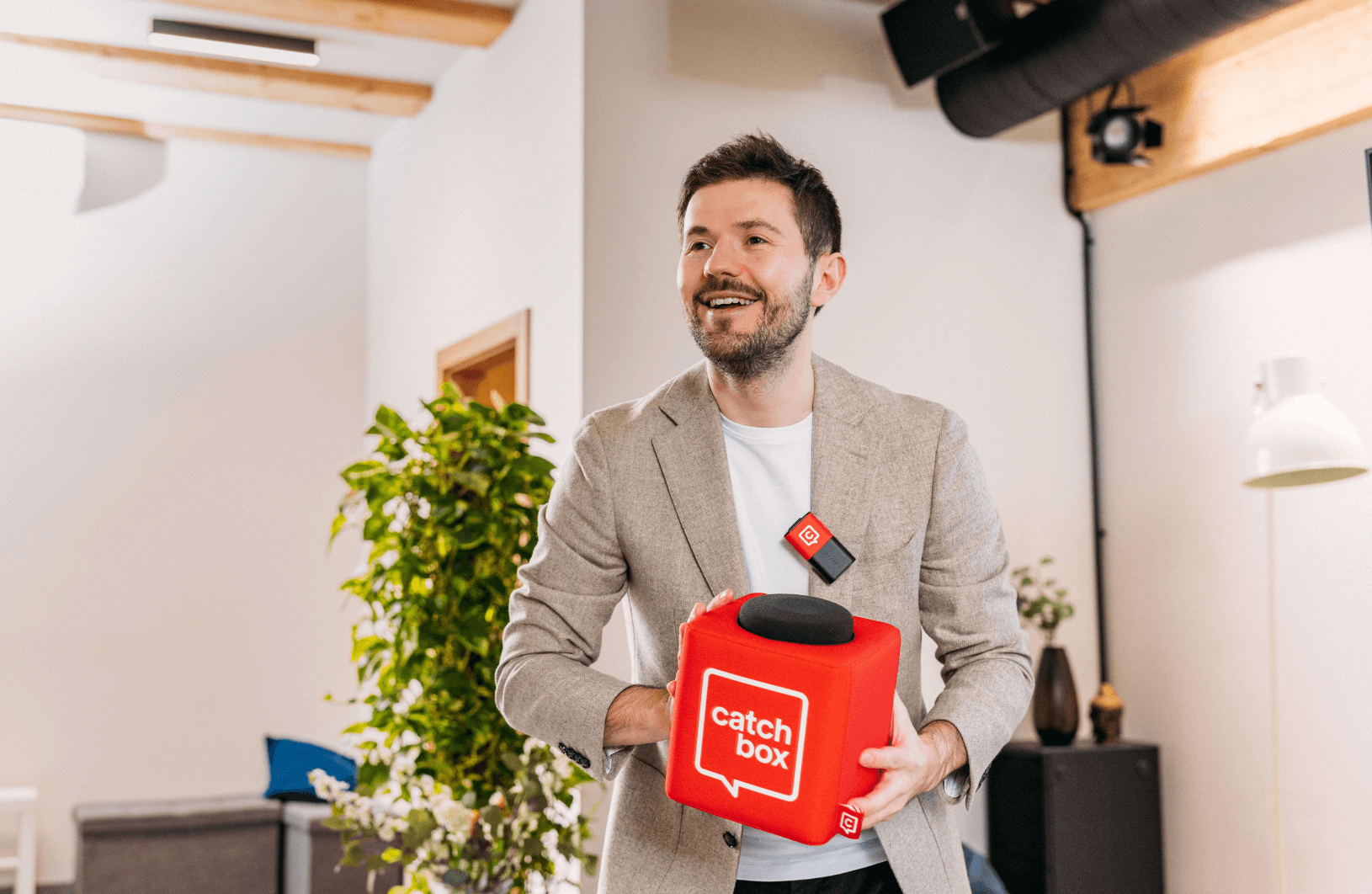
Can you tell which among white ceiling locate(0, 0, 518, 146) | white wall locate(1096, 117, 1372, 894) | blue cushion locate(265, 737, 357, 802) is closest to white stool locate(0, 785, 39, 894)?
blue cushion locate(265, 737, 357, 802)

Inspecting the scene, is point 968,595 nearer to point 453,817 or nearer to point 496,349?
point 453,817

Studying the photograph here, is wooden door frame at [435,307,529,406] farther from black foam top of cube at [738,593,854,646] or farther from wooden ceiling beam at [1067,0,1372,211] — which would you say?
black foam top of cube at [738,593,854,646]

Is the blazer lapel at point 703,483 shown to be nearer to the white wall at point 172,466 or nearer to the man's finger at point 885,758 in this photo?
the man's finger at point 885,758

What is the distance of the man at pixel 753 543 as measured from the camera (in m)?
1.54

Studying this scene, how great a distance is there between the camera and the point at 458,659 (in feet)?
9.74

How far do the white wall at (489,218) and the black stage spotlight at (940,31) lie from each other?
3.28ft

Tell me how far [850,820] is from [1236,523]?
8.45ft

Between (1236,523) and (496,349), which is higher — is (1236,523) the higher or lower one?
the lower one

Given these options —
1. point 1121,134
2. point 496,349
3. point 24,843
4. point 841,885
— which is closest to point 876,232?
point 1121,134

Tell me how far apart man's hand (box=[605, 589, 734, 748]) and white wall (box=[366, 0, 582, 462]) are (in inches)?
74.1

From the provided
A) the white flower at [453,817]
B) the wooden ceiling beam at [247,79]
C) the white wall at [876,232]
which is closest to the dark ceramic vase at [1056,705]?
the white wall at [876,232]

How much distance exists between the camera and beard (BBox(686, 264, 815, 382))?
1608 millimetres

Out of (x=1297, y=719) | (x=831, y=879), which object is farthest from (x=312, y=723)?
(x=831, y=879)

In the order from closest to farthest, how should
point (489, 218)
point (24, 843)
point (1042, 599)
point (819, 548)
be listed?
1. point (819, 548)
2. point (1042, 599)
3. point (489, 218)
4. point (24, 843)
